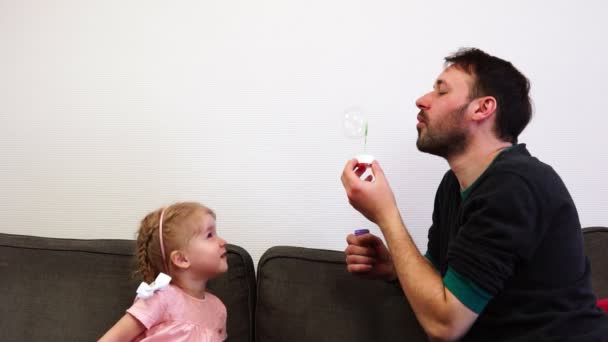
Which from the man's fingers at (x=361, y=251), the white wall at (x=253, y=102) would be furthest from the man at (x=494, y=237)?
the white wall at (x=253, y=102)

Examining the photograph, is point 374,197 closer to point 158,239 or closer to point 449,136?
point 449,136

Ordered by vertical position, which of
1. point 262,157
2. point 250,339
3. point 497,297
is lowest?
point 250,339

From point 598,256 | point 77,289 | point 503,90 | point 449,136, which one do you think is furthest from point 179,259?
point 598,256

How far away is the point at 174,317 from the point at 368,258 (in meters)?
0.48

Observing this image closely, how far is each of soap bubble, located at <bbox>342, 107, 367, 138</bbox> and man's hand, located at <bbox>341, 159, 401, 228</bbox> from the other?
1.13ft

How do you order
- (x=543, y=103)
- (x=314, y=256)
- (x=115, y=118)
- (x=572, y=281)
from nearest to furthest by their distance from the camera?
(x=572, y=281) < (x=314, y=256) < (x=543, y=103) < (x=115, y=118)

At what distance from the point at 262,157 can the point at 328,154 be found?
210 mm

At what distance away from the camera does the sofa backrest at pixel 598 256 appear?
1.17 m

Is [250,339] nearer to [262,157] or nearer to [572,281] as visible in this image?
[262,157]

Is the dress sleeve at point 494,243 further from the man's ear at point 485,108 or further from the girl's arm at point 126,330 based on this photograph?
the girl's arm at point 126,330

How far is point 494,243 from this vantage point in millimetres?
787

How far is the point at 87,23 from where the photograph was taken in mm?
1522

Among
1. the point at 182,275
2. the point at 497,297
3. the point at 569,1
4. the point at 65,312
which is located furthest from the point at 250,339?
the point at 569,1

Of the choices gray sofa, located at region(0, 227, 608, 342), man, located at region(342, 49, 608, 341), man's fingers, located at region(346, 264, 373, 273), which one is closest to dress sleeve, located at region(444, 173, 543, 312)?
man, located at region(342, 49, 608, 341)
